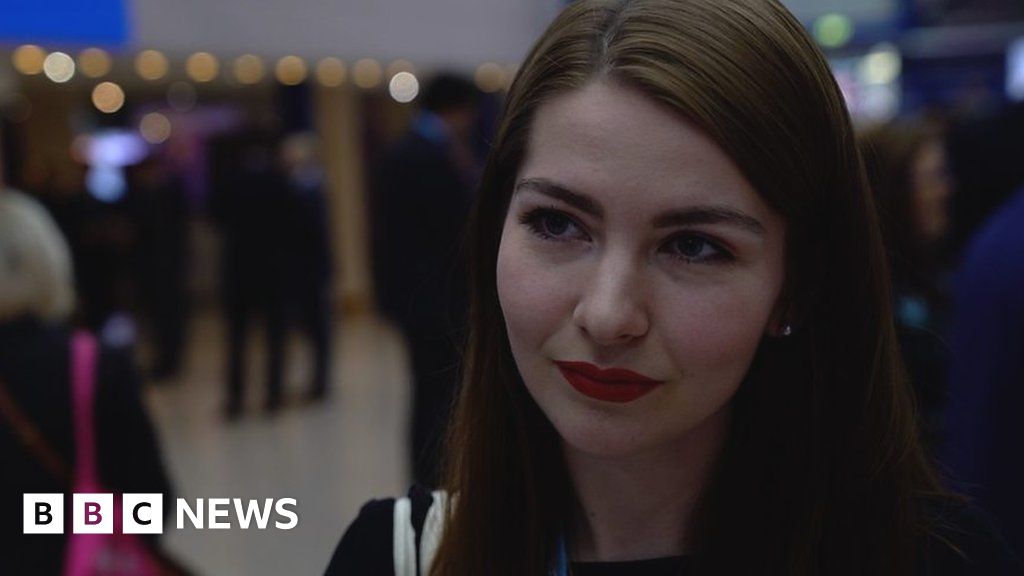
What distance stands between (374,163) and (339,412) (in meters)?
6.29

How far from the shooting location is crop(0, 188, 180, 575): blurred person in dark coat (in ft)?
7.43

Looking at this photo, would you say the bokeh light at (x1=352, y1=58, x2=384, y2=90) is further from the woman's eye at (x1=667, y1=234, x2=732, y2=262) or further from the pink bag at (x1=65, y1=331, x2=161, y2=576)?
the woman's eye at (x1=667, y1=234, x2=732, y2=262)

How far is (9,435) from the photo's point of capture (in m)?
2.30

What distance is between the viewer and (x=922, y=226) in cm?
314

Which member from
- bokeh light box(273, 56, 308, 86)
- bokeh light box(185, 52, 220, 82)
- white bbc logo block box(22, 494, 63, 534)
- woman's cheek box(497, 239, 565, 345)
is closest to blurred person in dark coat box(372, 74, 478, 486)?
white bbc logo block box(22, 494, 63, 534)

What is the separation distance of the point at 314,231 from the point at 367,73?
358 centimetres

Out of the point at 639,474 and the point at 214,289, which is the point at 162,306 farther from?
the point at 639,474

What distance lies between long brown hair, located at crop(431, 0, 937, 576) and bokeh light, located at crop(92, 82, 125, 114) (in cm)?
1478

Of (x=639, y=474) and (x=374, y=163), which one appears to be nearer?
(x=639, y=474)

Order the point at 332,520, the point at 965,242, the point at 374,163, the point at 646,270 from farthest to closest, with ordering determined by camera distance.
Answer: the point at 374,163, the point at 332,520, the point at 965,242, the point at 646,270

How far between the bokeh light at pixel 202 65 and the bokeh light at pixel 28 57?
1.00m

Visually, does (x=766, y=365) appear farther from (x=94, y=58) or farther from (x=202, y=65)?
(x=202, y=65)

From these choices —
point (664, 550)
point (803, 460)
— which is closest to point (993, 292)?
point (803, 460)

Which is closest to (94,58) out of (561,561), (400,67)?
(400,67)
